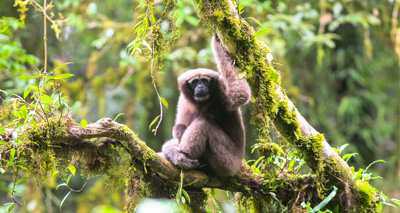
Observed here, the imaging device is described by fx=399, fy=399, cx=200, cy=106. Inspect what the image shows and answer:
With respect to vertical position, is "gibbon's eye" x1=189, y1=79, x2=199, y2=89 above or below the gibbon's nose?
above

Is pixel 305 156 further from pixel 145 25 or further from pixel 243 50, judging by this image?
pixel 145 25

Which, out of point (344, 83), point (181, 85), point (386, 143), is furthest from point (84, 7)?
point (386, 143)

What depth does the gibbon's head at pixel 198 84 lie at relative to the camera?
6.39m

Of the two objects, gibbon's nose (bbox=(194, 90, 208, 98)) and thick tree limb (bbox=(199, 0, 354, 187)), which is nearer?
thick tree limb (bbox=(199, 0, 354, 187))

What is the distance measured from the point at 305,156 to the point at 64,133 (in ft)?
9.29

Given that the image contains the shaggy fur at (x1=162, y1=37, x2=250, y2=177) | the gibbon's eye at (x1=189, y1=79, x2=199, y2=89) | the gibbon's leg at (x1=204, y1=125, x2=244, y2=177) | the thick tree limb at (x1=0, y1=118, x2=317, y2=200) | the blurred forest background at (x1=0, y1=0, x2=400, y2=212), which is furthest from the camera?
the blurred forest background at (x1=0, y1=0, x2=400, y2=212)

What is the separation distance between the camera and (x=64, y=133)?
14.5 ft

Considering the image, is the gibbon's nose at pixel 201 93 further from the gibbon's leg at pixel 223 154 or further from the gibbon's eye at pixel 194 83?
the gibbon's leg at pixel 223 154

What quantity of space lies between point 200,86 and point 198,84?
8 cm

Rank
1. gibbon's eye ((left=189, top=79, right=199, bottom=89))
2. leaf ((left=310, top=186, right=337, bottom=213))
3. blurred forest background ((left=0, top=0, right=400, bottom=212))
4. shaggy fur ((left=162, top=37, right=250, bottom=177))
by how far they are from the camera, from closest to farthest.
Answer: leaf ((left=310, top=186, right=337, bottom=213))
shaggy fur ((left=162, top=37, right=250, bottom=177))
gibbon's eye ((left=189, top=79, right=199, bottom=89))
blurred forest background ((left=0, top=0, right=400, bottom=212))

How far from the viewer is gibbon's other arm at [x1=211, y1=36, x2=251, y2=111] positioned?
17.0 feet

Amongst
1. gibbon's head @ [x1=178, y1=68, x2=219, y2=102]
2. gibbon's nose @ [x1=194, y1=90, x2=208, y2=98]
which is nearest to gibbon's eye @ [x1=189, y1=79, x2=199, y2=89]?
gibbon's head @ [x1=178, y1=68, x2=219, y2=102]

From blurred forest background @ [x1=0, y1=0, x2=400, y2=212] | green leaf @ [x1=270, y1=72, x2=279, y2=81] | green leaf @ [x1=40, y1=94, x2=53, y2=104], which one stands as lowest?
blurred forest background @ [x1=0, y1=0, x2=400, y2=212]

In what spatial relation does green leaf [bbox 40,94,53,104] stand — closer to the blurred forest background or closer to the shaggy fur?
the shaggy fur
